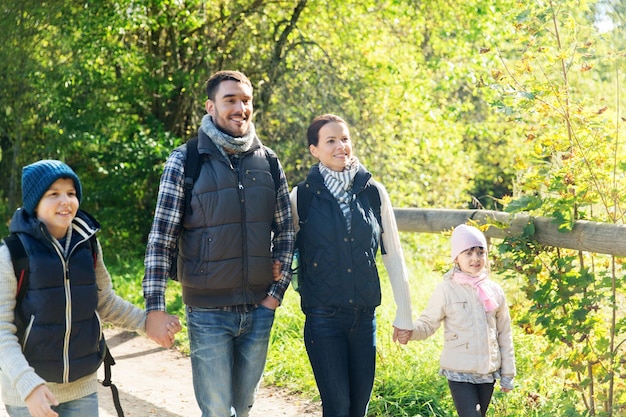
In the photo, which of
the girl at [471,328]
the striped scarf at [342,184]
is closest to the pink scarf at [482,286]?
the girl at [471,328]

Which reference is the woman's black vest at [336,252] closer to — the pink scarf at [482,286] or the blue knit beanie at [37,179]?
the pink scarf at [482,286]

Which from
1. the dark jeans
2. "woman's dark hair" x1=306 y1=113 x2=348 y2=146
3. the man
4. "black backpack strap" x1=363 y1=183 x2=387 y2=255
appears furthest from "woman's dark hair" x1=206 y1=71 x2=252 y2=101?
the dark jeans

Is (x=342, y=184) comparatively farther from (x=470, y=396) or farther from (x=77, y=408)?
(x=77, y=408)

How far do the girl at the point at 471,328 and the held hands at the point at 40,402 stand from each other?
194 centimetres

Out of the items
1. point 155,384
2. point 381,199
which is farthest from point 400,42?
point 381,199

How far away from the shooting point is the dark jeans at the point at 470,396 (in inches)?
171

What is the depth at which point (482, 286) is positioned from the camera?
14.4ft

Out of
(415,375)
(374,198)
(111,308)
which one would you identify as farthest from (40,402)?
(415,375)

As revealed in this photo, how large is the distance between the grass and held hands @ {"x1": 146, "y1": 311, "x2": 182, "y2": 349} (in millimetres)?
1989

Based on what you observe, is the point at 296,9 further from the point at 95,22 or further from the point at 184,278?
the point at 184,278

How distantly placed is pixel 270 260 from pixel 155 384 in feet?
11.0

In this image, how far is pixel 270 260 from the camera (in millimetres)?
4211

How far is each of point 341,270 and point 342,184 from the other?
45cm

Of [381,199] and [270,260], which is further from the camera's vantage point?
[381,199]
